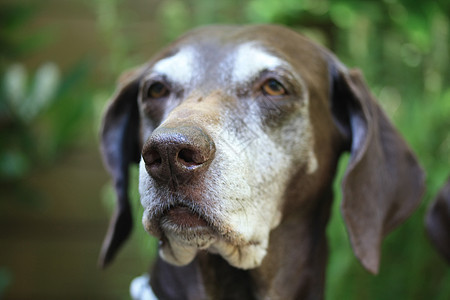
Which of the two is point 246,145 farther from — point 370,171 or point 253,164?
point 370,171

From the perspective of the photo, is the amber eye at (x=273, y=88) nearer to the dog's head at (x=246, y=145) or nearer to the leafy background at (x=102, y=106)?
the dog's head at (x=246, y=145)

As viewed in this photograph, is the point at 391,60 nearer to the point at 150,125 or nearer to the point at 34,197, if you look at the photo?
the point at 150,125

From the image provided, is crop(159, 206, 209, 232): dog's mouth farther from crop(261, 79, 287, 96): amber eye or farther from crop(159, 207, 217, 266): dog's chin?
crop(261, 79, 287, 96): amber eye

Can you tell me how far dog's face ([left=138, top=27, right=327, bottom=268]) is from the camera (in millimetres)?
1923

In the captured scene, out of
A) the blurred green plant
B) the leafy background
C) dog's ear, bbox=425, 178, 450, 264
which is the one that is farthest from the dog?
the blurred green plant

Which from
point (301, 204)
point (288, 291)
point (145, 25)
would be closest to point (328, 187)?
point (301, 204)

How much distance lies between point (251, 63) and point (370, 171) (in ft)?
2.04

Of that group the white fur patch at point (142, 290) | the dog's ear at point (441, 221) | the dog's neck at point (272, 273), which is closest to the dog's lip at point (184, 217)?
the dog's neck at point (272, 273)

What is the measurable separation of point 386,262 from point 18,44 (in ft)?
10.9

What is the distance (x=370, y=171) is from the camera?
2.50 metres

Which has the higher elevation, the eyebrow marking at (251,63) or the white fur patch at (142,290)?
the eyebrow marking at (251,63)

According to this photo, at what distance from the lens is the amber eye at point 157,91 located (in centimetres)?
241

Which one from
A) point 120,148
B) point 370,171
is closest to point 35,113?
point 120,148

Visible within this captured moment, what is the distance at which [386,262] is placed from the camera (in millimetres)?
3775
